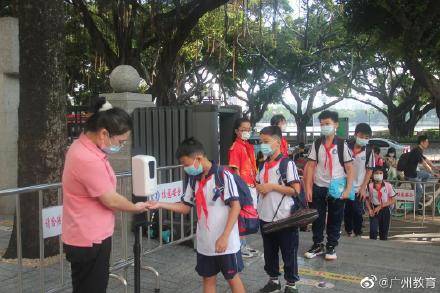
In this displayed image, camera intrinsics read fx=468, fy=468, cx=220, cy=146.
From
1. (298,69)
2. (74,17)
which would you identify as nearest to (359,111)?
(298,69)

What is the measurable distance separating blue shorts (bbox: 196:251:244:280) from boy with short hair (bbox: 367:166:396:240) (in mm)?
4884

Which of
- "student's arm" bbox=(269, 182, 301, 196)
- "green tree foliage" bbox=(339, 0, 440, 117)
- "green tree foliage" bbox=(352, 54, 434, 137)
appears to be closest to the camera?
"student's arm" bbox=(269, 182, 301, 196)

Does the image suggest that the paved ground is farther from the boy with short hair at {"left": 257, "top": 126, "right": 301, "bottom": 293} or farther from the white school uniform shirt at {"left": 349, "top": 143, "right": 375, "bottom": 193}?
the white school uniform shirt at {"left": 349, "top": 143, "right": 375, "bottom": 193}

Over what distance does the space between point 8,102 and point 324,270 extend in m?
5.83

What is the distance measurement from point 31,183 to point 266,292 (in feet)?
9.49

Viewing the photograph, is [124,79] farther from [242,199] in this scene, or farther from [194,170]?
[242,199]

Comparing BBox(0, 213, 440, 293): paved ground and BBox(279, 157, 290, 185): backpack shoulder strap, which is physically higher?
BBox(279, 157, 290, 185): backpack shoulder strap

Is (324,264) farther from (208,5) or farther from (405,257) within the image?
(208,5)

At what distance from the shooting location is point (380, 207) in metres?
7.74

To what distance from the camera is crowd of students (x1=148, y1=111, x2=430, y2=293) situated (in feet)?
11.3

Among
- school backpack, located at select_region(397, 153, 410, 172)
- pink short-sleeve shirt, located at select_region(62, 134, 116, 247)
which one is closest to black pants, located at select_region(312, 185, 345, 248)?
pink short-sleeve shirt, located at select_region(62, 134, 116, 247)

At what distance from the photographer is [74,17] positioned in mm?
12375

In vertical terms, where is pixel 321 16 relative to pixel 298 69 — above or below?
above

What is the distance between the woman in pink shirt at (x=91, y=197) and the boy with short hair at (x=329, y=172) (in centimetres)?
303
